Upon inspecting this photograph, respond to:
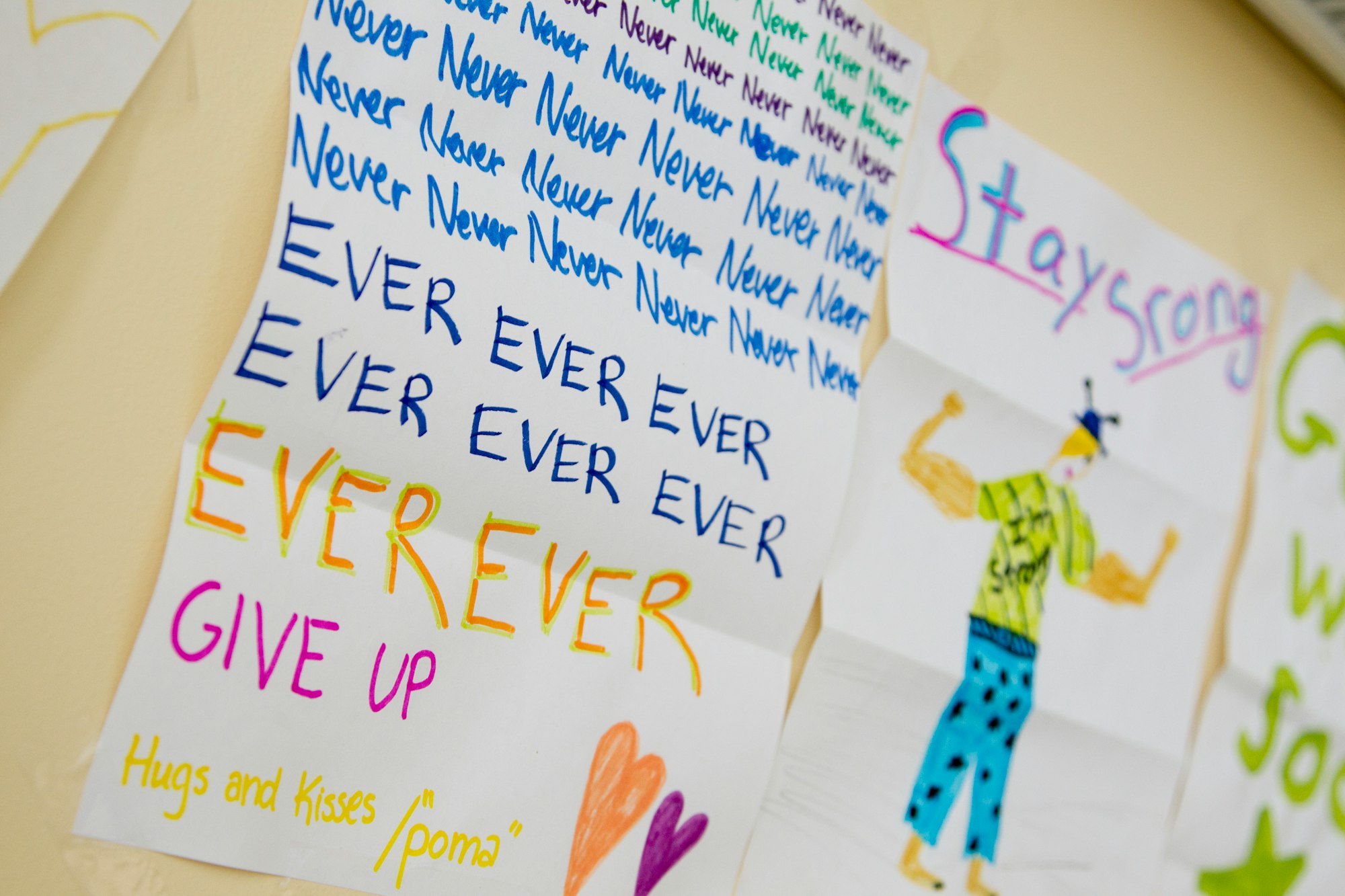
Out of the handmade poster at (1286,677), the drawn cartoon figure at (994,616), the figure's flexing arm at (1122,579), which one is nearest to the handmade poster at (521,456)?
the drawn cartoon figure at (994,616)

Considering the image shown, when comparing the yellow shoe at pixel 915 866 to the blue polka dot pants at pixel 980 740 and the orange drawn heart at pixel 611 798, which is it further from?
the orange drawn heart at pixel 611 798

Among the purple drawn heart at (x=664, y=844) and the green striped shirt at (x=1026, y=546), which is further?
the green striped shirt at (x=1026, y=546)

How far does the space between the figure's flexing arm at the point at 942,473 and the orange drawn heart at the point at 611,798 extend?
A: 0.26 m

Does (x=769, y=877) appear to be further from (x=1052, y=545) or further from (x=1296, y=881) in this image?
(x=1296, y=881)

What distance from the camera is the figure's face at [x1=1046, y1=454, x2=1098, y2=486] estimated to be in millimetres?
709

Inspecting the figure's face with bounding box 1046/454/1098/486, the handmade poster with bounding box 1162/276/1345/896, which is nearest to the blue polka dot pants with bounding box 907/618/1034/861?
the figure's face with bounding box 1046/454/1098/486

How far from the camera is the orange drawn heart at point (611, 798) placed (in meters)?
0.51

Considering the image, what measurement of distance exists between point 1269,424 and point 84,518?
936 mm

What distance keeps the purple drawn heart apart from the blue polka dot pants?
19cm

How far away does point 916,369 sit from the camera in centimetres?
63

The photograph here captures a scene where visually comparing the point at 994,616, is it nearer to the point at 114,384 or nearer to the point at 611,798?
the point at 611,798

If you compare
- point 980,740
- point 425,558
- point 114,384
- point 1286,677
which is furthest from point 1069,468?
point 114,384

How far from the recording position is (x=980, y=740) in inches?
26.4

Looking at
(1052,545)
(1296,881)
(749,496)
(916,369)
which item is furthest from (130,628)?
(1296,881)
